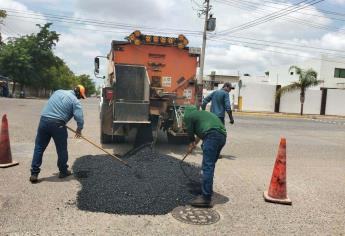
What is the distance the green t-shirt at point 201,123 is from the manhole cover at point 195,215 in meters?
1.01

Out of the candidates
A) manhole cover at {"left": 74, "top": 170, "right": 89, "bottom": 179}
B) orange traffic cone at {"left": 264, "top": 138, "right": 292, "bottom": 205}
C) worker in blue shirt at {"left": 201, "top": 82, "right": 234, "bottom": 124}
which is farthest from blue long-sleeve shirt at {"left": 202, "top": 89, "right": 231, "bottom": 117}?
manhole cover at {"left": 74, "top": 170, "right": 89, "bottom": 179}

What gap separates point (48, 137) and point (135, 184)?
165 cm

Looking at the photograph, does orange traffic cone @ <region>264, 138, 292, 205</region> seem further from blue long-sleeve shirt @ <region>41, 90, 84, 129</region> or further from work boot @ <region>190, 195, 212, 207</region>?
blue long-sleeve shirt @ <region>41, 90, 84, 129</region>

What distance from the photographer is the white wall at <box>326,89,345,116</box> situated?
121ft

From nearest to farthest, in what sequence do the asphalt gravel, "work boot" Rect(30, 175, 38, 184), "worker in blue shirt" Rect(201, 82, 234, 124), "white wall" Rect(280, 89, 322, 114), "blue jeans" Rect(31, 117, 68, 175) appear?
the asphalt gravel, "work boot" Rect(30, 175, 38, 184), "blue jeans" Rect(31, 117, 68, 175), "worker in blue shirt" Rect(201, 82, 234, 124), "white wall" Rect(280, 89, 322, 114)

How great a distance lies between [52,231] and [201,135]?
2.33m

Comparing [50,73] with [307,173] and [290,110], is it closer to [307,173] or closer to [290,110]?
[290,110]

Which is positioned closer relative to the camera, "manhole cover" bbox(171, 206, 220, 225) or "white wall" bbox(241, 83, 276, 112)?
"manhole cover" bbox(171, 206, 220, 225)

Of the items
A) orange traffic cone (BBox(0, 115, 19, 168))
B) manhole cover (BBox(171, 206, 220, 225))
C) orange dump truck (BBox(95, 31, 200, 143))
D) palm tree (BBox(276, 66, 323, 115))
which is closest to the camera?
manhole cover (BBox(171, 206, 220, 225))

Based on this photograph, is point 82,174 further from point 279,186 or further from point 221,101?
point 221,101

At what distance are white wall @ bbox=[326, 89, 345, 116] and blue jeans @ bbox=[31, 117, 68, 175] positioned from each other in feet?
112

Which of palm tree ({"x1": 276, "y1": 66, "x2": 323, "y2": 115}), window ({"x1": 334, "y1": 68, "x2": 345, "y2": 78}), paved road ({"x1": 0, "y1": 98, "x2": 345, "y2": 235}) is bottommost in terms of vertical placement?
paved road ({"x1": 0, "y1": 98, "x2": 345, "y2": 235})

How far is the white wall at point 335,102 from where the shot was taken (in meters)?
36.8

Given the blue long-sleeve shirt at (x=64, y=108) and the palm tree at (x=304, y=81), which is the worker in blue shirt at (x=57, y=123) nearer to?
the blue long-sleeve shirt at (x=64, y=108)
